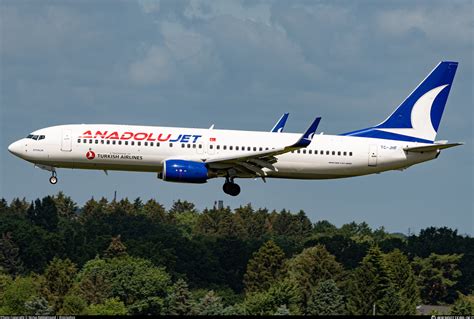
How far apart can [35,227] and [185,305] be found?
180 ft

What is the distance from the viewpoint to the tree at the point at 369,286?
477 feet

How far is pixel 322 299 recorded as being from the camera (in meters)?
152

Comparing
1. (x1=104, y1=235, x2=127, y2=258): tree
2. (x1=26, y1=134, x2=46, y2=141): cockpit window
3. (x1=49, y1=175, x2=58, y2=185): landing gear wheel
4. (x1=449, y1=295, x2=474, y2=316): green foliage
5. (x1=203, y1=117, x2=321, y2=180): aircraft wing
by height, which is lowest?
(x1=449, y1=295, x2=474, y2=316): green foliage

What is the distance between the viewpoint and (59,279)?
160500 millimetres

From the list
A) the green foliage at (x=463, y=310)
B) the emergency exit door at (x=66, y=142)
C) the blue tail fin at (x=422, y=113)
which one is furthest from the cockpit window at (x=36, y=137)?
the green foliage at (x=463, y=310)

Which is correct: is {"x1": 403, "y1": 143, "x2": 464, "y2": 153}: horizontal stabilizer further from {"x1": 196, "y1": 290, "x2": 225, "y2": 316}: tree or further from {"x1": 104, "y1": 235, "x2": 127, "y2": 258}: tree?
{"x1": 104, "y1": 235, "x2": 127, "y2": 258}: tree

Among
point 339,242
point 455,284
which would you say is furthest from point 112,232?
point 455,284

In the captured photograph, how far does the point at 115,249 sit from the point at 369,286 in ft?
152

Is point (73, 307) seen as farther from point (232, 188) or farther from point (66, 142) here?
point (66, 142)

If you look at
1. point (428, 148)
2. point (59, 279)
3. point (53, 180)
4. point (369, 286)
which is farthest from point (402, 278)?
point (53, 180)

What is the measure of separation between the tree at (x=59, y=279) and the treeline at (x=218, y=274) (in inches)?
6.2

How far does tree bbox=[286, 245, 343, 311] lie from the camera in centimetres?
17100

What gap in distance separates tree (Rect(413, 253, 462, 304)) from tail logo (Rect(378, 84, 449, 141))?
89.3 meters

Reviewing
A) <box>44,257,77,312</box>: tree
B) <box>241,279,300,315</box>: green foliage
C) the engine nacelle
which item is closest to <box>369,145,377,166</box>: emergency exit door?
the engine nacelle
